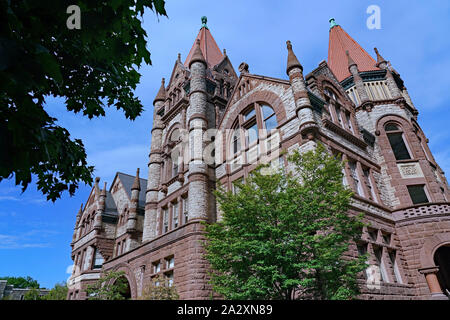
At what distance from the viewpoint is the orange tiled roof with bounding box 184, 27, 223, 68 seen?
3061cm

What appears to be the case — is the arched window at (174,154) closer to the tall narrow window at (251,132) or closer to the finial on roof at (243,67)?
the tall narrow window at (251,132)

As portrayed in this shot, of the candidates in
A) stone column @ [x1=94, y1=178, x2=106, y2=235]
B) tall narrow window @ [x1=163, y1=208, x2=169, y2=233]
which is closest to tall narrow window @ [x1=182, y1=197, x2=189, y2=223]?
tall narrow window @ [x1=163, y1=208, x2=169, y2=233]

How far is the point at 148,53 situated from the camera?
4.77 metres

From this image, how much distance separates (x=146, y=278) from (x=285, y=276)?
42.4 ft

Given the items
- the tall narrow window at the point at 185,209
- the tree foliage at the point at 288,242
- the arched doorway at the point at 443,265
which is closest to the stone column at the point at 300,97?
the tree foliage at the point at 288,242

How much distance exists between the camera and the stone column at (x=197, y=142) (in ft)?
59.0

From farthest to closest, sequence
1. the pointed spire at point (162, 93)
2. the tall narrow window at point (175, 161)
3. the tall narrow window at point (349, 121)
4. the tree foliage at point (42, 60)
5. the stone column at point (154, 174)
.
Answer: the pointed spire at point (162, 93), the tall narrow window at point (175, 161), the stone column at point (154, 174), the tall narrow window at point (349, 121), the tree foliage at point (42, 60)

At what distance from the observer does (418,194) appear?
66.9 ft

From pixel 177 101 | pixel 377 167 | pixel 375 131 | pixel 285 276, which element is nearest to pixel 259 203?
pixel 285 276

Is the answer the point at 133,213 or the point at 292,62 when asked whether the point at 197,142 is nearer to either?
the point at 292,62

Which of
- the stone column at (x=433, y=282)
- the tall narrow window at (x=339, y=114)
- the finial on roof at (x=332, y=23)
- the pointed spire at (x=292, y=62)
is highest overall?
the finial on roof at (x=332, y=23)

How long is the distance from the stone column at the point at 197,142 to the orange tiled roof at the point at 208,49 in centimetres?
630

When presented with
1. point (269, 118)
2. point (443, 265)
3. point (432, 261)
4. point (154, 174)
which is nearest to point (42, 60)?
point (269, 118)
